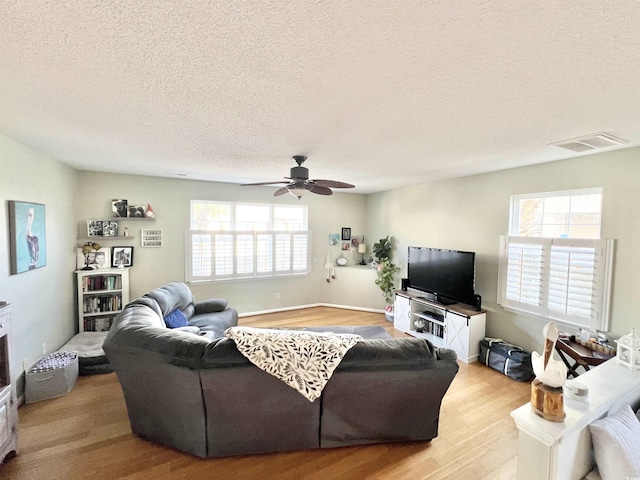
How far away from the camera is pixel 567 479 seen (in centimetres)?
134

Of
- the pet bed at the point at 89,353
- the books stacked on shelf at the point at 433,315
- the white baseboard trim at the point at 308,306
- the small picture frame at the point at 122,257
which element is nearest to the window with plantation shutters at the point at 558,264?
the books stacked on shelf at the point at 433,315

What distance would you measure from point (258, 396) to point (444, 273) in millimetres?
3288

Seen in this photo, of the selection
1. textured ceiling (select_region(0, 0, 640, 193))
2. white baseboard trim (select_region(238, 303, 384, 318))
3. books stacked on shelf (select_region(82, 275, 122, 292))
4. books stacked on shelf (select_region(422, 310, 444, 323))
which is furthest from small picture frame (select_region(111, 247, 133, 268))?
books stacked on shelf (select_region(422, 310, 444, 323))

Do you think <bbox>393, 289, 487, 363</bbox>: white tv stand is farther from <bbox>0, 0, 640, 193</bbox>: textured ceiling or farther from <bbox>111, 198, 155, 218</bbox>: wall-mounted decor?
<bbox>111, 198, 155, 218</bbox>: wall-mounted decor

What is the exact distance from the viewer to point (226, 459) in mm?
2100

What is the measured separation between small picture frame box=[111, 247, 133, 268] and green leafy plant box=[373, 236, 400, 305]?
436 cm

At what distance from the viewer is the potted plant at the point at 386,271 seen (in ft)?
18.0

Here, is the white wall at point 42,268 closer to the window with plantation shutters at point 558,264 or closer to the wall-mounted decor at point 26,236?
the wall-mounted decor at point 26,236

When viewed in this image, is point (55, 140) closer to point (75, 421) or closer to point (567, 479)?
point (75, 421)

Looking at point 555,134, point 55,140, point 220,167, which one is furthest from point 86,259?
point 555,134

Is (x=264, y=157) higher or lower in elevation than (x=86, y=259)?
higher

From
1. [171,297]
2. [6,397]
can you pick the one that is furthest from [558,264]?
[6,397]

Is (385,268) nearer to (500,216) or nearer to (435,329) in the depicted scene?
(435,329)

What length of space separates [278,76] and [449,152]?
2.13 metres
